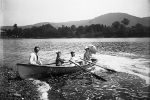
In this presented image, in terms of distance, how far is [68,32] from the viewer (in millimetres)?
9961

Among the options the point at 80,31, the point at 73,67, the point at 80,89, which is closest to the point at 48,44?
the point at 80,31

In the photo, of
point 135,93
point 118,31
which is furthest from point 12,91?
point 118,31

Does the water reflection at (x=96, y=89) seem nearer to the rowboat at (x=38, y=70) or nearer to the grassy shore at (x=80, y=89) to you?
the grassy shore at (x=80, y=89)

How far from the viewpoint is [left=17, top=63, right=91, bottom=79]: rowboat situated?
6.53 meters

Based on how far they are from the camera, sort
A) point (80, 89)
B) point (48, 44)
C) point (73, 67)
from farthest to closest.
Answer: point (48, 44) → point (73, 67) → point (80, 89)

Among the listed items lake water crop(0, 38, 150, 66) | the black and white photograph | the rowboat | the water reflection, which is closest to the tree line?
the black and white photograph

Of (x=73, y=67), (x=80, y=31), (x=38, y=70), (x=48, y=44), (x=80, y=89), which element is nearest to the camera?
(x=80, y=89)

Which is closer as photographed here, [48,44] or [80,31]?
[80,31]

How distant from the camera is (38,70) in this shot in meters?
6.94

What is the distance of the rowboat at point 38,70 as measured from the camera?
653 centimetres

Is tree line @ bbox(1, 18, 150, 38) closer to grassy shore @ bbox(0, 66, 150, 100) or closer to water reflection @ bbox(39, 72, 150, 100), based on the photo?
grassy shore @ bbox(0, 66, 150, 100)

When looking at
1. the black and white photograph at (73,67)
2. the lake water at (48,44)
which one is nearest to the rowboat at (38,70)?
the black and white photograph at (73,67)

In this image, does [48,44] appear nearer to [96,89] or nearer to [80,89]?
[80,89]

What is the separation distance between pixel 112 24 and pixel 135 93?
500cm
